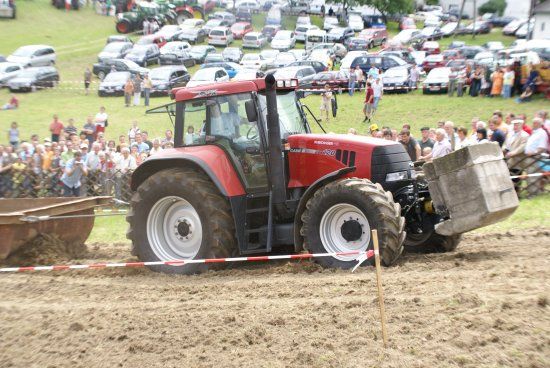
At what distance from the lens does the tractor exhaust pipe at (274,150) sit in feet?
32.2

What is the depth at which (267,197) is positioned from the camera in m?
9.99

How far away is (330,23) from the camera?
58.3 meters

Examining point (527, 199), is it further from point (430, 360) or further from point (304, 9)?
point (304, 9)

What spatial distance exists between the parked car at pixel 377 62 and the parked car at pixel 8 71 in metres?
15.3

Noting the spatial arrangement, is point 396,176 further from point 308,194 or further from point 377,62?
point 377,62

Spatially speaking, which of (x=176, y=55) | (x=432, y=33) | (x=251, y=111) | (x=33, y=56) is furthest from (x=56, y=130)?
(x=432, y=33)

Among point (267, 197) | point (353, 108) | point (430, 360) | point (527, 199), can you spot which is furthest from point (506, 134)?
point (353, 108)

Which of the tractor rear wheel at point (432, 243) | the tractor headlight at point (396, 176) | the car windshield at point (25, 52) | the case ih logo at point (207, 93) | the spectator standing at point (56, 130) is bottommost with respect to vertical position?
the spectator standing at point (56, 130)

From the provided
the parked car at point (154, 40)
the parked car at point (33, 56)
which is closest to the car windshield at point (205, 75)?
the parked car at point (33, 56)

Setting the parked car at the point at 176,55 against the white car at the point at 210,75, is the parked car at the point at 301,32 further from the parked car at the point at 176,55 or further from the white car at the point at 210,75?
the white car at the point at 210,75

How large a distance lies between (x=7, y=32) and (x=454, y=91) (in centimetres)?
3422

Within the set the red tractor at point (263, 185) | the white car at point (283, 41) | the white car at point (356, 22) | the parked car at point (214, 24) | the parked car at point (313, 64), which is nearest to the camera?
the red tractor at point (263, 185)

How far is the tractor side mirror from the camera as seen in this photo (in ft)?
31.4

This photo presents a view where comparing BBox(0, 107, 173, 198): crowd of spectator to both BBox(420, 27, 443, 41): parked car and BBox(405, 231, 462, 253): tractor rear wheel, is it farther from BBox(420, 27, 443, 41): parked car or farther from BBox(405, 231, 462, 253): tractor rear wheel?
BBox(420, 27, 443, 41): parked car
